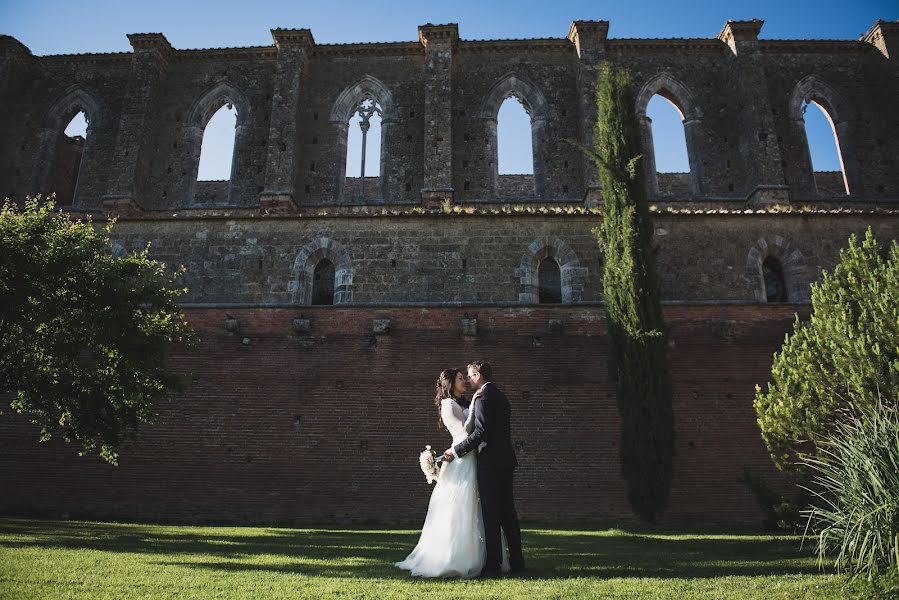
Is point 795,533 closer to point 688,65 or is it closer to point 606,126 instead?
point 606,126

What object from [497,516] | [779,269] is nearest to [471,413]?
[497,516]

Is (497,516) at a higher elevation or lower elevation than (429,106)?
lower

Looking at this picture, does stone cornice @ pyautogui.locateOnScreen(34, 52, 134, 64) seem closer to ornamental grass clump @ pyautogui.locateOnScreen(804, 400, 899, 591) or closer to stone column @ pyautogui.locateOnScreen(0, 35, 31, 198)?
stone column @ pyautogui.locateOnScreen(0, 35, 31, 198)

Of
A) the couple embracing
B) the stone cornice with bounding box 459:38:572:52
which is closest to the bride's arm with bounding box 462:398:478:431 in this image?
the couple embracing

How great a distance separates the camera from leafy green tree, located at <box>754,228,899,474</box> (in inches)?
339

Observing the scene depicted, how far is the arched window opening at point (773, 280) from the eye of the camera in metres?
15.4

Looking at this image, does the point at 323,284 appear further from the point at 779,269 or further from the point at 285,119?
the point at 779,269

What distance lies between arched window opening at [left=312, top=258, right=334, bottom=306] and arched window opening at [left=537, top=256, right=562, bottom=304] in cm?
522

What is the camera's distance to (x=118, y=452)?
508 inches

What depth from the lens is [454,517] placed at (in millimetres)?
5836

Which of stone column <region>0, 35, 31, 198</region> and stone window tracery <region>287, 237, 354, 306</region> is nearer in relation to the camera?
stone window tracery <region>287, 237, 354, 306</region>

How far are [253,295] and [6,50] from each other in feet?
54.2

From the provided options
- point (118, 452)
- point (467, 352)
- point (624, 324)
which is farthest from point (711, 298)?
point (118, 452)

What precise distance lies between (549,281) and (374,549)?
9.19 meters
